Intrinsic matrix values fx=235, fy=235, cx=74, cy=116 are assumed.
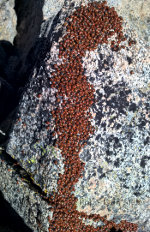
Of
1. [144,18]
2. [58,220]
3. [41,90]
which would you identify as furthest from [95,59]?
[58,220]

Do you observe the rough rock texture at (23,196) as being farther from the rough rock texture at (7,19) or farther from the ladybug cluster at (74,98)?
the rough rock texture at (7,19)

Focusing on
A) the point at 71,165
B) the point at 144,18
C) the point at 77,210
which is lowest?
the point at 77,210

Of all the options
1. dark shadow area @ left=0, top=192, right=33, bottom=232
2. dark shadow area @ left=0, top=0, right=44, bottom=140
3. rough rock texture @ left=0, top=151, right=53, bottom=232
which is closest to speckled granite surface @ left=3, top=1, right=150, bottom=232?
rough rock texture @ left=0, top=151, right=53, bottom=232

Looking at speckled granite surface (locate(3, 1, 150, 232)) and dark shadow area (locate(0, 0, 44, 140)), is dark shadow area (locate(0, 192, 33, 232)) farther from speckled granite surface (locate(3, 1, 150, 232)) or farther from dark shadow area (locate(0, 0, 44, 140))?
dark shadow area (locate(0, 0, 44, 140))

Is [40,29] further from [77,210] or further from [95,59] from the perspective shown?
[77,210]

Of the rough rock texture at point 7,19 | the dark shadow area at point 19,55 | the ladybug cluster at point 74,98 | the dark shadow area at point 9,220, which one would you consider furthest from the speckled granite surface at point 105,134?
the rough rock texture at point 7,19
